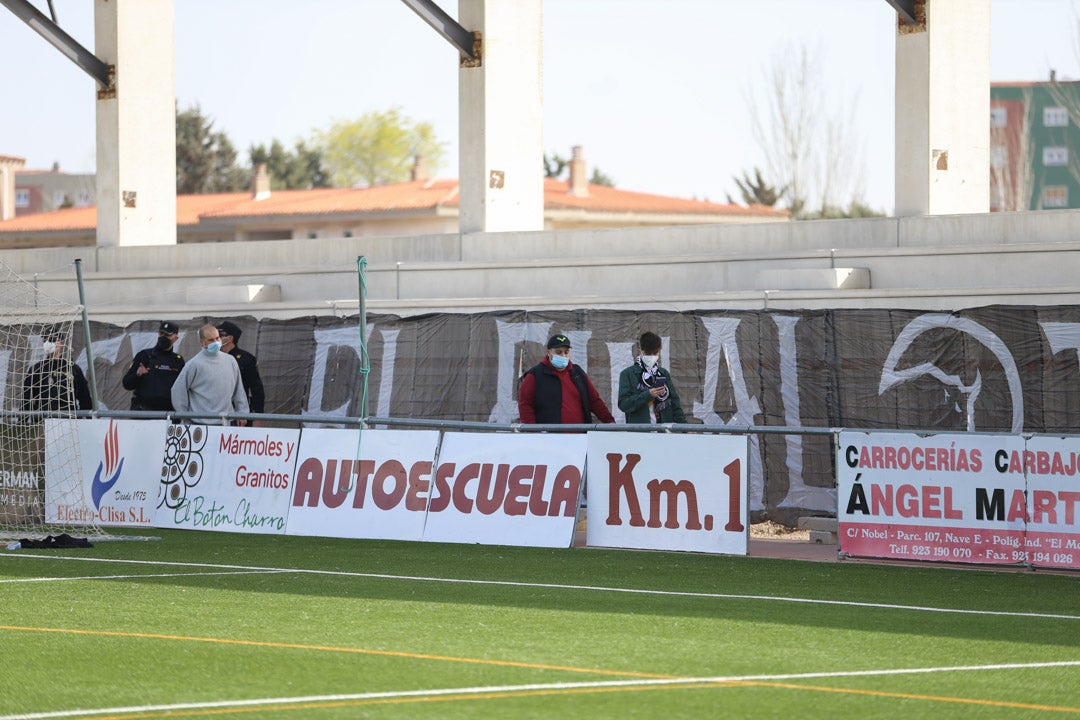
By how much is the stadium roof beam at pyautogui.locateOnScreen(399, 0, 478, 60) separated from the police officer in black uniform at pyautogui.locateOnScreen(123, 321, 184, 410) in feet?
20.4

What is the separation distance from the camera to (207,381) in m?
18.3

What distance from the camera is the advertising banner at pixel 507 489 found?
15453mm

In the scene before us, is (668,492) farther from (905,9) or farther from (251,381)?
(905,9)

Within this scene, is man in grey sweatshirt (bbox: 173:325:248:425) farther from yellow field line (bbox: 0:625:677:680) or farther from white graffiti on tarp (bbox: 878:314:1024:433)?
yellow field line (bbox: 0:625:677:680)

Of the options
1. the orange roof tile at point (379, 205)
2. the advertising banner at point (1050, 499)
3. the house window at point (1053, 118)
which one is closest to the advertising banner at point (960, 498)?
the advertising banner at point (1050, 499)

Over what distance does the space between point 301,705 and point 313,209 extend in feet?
239

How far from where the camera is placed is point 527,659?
8.80 metres

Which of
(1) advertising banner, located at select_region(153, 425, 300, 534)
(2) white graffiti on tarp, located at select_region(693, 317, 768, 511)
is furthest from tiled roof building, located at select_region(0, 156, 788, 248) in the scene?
(1) advertising banner, located at select_region(153, 425, 300, 534)

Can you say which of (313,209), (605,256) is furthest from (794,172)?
(605,256)

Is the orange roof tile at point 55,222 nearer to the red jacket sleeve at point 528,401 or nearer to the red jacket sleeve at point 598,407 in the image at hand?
the red jacket sleeve at point 528,401

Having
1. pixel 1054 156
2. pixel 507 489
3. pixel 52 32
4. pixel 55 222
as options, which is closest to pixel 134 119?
pixel 52 32

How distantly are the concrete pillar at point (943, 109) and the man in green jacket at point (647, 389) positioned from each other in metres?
4.74

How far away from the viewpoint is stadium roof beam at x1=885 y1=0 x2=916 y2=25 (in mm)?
19703

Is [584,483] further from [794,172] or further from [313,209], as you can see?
[313,209]
